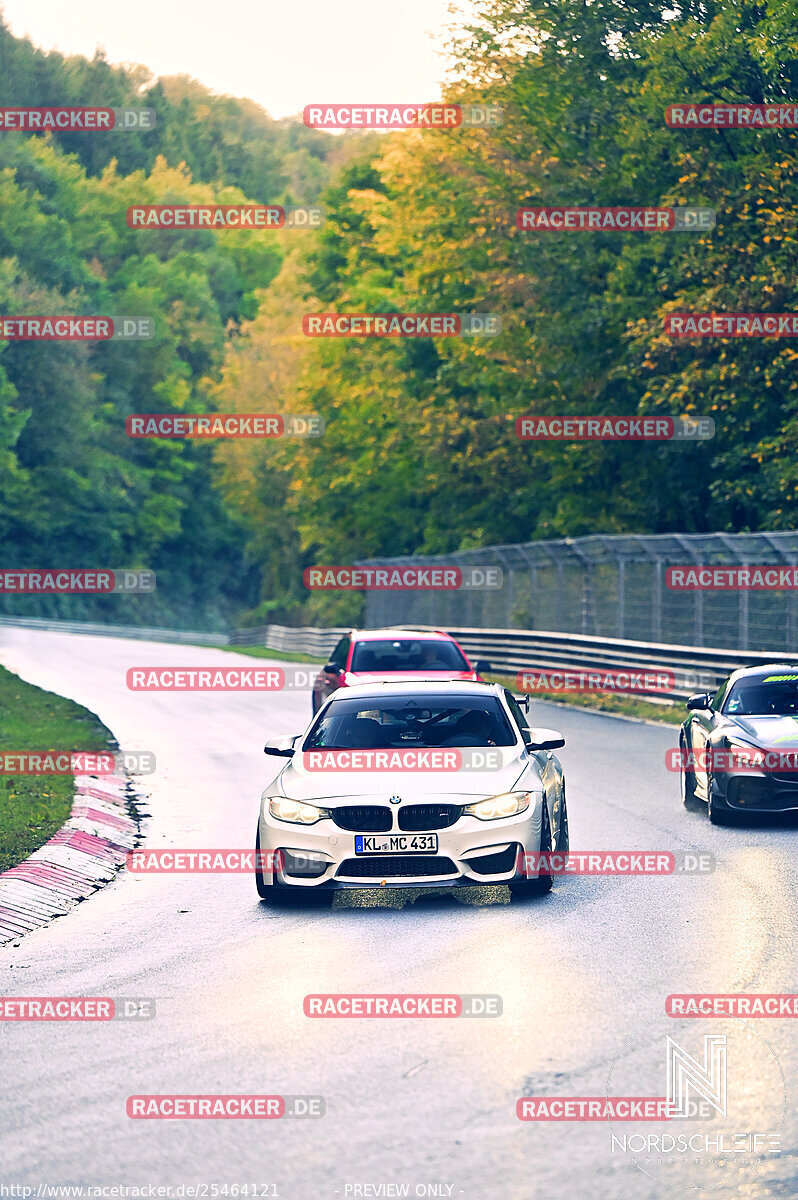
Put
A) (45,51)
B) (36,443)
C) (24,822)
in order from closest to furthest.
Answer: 1. (24,822)
2. (36,443)
3. (45,51)

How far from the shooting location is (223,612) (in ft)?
357

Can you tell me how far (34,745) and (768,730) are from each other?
423 inches

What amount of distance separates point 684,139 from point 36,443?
5805 centimetres

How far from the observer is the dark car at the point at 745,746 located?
14305 mm

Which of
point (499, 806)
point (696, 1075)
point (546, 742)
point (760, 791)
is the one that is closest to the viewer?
point (696, 1075)

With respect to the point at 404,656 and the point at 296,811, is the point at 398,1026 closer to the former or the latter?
the point at 296,811

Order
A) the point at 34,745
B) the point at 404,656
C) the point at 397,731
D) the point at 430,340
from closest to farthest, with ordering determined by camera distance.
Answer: the point at 397,731 → the point at 404,656 → the point at 34,745 → the point at 430,340

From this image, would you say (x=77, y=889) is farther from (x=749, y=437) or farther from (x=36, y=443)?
(x=36, y=443)

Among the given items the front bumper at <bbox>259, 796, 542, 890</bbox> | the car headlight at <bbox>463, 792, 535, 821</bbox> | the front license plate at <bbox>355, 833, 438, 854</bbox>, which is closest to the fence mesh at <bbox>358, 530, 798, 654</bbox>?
the car headlight at <bbox>463, 792, 535, 821</bbox>

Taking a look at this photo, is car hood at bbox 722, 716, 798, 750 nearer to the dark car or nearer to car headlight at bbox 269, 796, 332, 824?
the dark car

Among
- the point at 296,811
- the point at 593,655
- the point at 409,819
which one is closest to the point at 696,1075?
the point at 409,819

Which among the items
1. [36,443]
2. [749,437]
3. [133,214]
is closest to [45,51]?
[133,214]

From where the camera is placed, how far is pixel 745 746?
47.4 ft

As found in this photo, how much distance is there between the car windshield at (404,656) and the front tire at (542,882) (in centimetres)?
982
